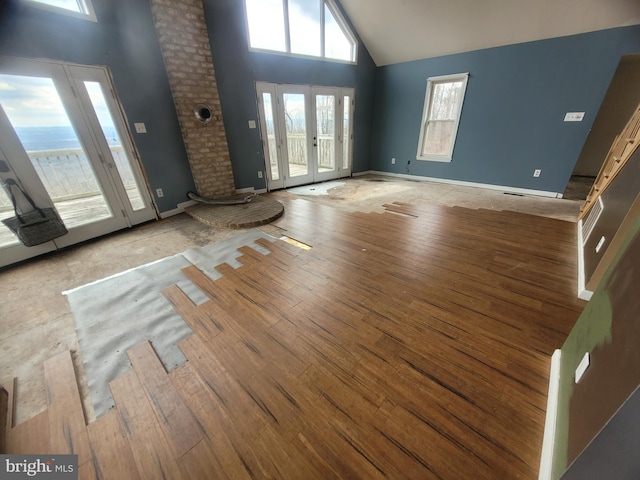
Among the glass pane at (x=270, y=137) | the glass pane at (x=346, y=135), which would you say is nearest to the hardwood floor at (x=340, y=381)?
the glass pane at (x=270, y=137)

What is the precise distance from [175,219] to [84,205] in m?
1.08

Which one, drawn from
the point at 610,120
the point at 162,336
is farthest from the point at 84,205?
the point at 610,120

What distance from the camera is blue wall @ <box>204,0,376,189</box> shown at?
377cm

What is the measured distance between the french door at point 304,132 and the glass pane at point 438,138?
1807 mm

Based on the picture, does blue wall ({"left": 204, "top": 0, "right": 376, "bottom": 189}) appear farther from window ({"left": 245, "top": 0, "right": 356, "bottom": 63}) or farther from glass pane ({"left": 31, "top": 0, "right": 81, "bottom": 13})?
glass pane ({"left": 31, "top": 0, "right": 81, "bottom": 13})

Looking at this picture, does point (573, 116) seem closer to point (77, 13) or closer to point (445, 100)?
point (445, 100)

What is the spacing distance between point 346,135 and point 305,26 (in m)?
2.25

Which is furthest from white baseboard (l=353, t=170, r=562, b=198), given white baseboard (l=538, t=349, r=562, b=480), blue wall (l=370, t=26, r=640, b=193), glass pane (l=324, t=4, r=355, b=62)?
white baseboard (l=538, t=349, r=562, b=480)

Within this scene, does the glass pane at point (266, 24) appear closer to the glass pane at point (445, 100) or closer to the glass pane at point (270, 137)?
the glass pane at point (270, 137)

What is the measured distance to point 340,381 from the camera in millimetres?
1363

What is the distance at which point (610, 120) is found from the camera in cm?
553

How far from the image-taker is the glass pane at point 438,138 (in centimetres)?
546

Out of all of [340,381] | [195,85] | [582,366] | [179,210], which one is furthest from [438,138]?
[340,381]

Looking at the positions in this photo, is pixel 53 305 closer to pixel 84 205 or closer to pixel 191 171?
pixel 84 205
